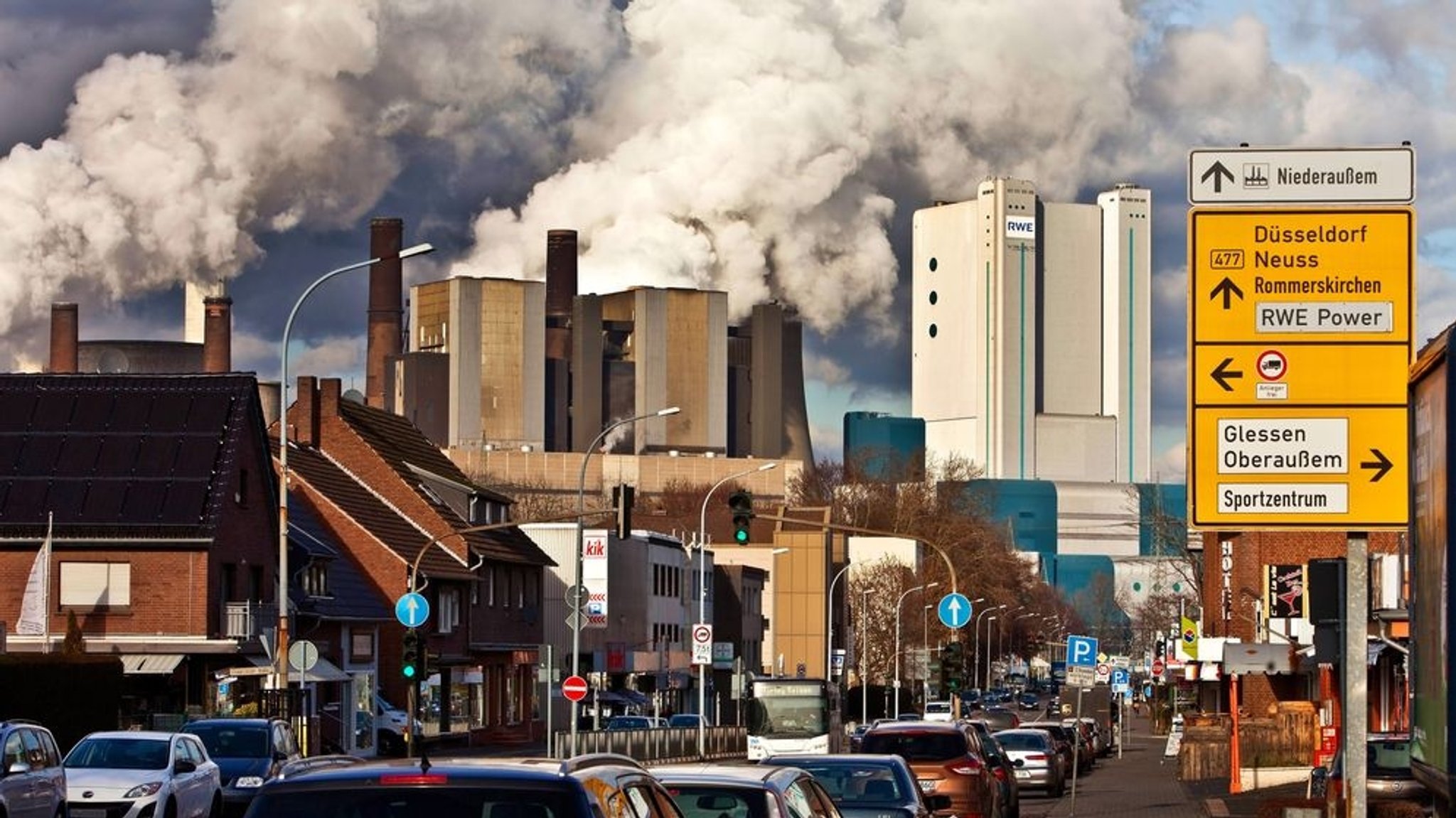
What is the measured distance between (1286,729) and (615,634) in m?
46.5

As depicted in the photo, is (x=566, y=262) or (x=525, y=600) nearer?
(x=525, y=600)

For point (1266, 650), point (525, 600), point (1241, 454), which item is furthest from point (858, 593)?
point (1241, 454)

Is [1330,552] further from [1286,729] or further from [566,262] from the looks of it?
[566,262]

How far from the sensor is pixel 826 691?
186 feet

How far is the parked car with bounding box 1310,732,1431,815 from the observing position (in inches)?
877

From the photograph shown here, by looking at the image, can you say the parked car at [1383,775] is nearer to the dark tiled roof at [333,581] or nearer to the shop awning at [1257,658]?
the shop awning at [1257,658]

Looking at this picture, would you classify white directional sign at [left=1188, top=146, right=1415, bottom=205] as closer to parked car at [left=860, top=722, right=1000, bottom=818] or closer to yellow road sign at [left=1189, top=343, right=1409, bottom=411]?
yellow road sign at [left=1189, top=343, right=1409, bottom=411]

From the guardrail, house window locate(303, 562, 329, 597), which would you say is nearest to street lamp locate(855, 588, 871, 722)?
the guardrail

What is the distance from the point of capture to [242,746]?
36.7 metres

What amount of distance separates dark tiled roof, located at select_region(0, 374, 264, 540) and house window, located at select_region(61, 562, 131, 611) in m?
0.78

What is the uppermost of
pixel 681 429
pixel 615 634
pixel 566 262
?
pixel 566 262

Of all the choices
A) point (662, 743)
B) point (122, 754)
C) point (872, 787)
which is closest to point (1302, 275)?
point (872, 787)

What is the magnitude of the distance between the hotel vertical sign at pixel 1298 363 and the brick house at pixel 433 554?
56570mm

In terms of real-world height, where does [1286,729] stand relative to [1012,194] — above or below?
below
